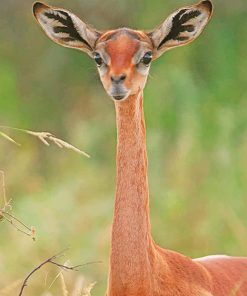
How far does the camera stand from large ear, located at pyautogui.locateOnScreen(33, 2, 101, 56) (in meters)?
7.05

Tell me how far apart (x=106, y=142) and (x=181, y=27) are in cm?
492

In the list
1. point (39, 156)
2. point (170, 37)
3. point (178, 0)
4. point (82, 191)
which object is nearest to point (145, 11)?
point (178, 0)

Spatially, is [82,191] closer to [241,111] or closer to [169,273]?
[241,111]

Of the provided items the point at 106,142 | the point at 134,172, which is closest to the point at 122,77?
the point at 134,172

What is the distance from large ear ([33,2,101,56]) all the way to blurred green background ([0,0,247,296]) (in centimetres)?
201

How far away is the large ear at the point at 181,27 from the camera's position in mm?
7004

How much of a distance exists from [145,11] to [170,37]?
20.4 ft

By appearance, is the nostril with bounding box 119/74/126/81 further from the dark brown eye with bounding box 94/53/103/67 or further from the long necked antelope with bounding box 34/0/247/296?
the dark brown eye with bounding box 94/53/103/67

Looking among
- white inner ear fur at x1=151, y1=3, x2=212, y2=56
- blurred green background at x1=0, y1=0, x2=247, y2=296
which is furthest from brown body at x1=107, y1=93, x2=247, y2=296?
blurred green background at x1=0, y1=0, x2=247, y2=296

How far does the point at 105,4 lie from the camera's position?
1394 centimetres

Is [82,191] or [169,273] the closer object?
[169,273]

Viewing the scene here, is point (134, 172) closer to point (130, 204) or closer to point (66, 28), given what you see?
point (130, 204)

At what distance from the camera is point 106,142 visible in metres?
12.0

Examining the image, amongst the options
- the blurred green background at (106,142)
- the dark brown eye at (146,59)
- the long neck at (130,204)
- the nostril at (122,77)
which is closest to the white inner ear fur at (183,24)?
the dark brown eye at (146,59)
